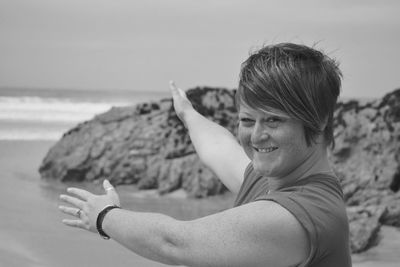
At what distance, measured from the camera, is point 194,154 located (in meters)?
8.98

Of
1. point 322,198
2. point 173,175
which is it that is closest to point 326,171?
point 322,198

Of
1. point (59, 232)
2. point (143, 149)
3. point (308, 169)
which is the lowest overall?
point (59, 232)

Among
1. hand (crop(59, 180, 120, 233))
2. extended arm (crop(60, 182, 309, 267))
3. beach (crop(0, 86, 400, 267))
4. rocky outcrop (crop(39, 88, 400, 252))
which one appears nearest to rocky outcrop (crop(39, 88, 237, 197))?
rocky outcrop (crop(39, 88, 400, 252))

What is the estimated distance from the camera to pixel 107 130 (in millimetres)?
10250

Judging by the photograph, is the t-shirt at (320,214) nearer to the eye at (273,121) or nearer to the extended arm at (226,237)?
the extended arm at (226,237)

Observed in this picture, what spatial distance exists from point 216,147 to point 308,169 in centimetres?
98

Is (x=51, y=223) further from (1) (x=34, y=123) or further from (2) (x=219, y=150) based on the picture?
(1) (x=34, y=123)

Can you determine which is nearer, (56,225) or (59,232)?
(59,232)

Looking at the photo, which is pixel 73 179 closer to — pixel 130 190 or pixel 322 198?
pixel 130 190

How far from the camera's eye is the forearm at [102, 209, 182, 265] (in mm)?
1905

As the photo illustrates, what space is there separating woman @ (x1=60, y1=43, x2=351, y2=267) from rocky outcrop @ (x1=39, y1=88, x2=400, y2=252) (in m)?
4.09

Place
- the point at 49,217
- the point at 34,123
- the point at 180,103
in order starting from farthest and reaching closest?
the point at 34,123 → the point at 49,217 → the point at 180,103

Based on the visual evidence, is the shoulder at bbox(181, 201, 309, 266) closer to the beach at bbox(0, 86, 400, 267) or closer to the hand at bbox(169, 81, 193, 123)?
the hand at bbox(169, 81, 193, 123)

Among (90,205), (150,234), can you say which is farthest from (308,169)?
(90,205)
